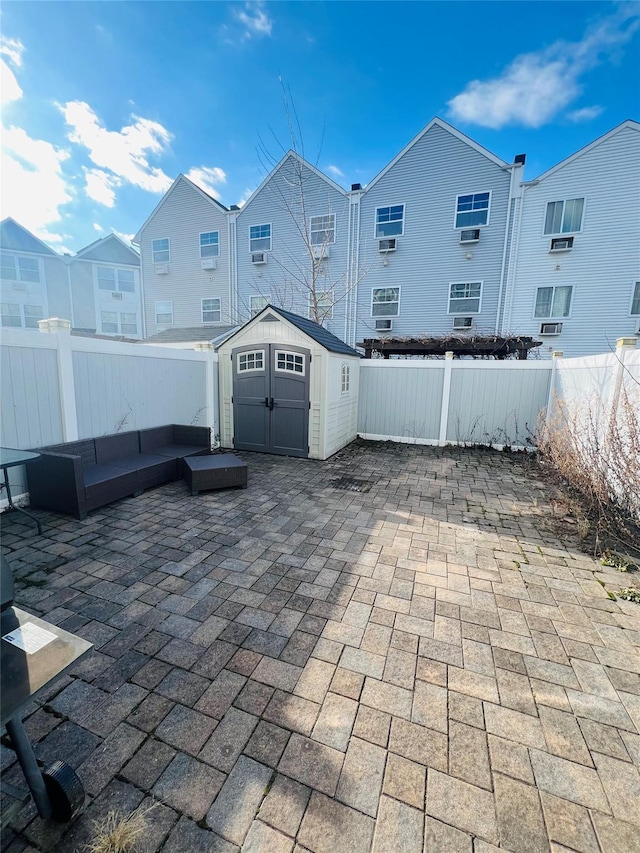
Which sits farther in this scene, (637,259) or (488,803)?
(637,259)

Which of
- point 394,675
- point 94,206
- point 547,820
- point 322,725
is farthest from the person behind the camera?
point 94,206

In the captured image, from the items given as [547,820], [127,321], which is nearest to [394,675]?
[547,820]

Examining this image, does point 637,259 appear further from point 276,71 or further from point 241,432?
point 241,432

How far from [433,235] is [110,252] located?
16778 mm

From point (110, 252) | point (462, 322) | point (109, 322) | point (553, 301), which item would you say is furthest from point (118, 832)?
point (110, 252)

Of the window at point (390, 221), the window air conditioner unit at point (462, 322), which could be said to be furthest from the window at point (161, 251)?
the window air conditioner unit at point (462, 322)

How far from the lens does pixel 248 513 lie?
4.24 meters

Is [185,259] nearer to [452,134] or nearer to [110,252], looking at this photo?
[110,252]

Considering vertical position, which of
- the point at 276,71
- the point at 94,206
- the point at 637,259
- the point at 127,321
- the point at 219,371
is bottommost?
the point at 219,371

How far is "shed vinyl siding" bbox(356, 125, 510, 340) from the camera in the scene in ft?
37.7

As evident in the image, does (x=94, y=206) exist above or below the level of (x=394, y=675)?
above

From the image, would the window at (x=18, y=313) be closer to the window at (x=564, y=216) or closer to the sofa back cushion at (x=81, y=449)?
the sofa back cushion at (x=81, y=449)

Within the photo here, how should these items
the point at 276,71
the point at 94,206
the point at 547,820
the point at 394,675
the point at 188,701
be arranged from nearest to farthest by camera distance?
the point at 547,820, the point at 188,701, the point at 394,675, the point at 276,71, the point at 94,206

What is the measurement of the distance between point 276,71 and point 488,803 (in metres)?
13.8
